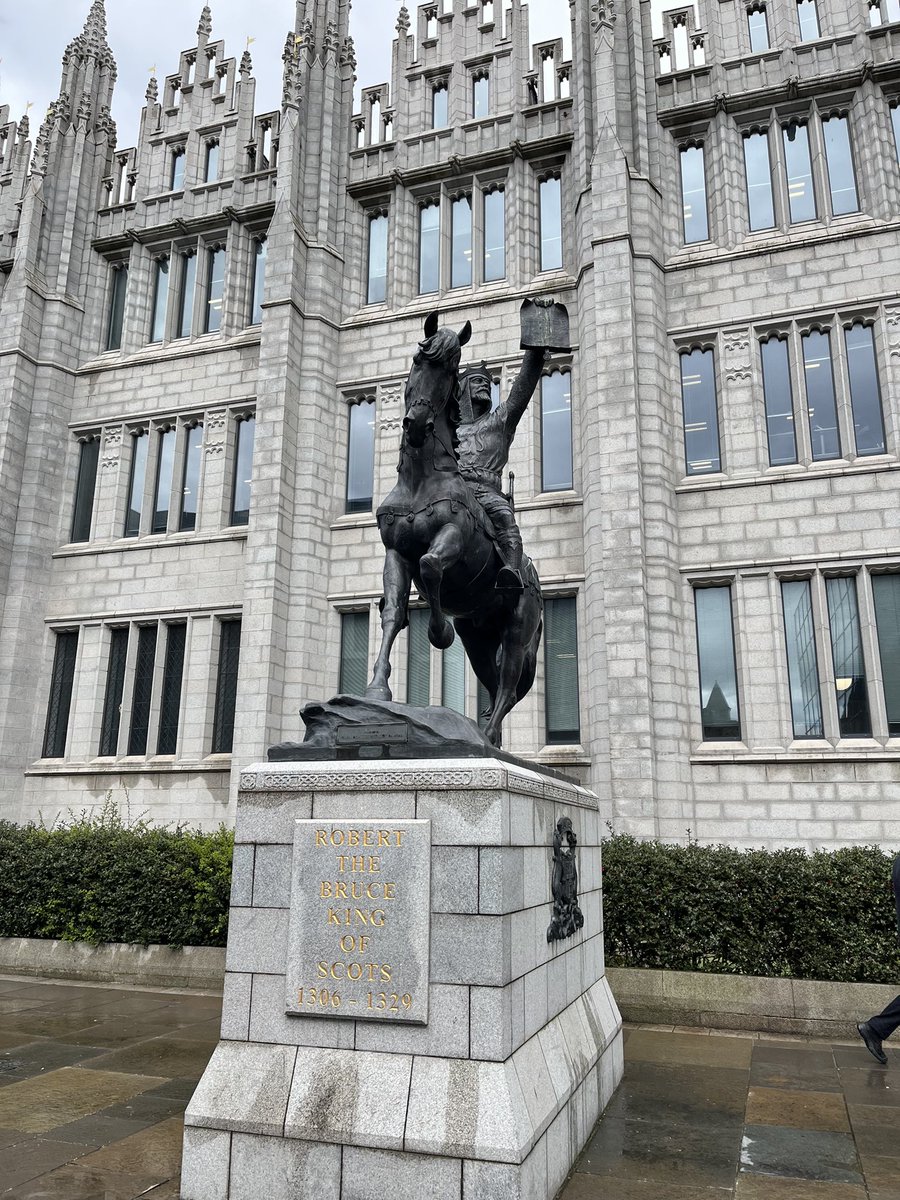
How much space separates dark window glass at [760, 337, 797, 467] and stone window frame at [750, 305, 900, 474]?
0.12 metres

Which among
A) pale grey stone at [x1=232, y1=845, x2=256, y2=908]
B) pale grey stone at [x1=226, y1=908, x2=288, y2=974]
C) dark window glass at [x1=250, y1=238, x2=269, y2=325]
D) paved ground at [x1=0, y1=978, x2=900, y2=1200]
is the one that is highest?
dark window glass at [x1=250, y1=238, x2=269, y2=325]

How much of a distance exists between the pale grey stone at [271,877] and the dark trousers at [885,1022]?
5.95 m

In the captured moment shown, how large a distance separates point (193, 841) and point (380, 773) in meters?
8.49

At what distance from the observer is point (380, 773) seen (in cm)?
512

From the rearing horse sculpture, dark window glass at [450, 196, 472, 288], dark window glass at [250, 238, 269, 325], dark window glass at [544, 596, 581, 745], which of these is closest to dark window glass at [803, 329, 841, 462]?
dark window glass at [544, 596, 581, 745]

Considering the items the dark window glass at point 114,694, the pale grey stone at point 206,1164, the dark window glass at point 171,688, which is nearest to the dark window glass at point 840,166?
the dark window glass at point 171,688

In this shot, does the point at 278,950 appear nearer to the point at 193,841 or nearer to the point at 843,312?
the point at 193,841

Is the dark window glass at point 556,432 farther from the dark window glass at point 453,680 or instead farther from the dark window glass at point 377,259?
the dark window glass at point 377,259

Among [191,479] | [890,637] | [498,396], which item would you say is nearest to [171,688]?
[191,479]

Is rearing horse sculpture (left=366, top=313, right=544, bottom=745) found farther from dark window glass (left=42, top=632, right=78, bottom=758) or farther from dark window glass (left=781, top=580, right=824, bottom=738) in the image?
dark window glass (left=42, top=632, right=78, bottom=758)

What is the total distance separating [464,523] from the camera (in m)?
6.51

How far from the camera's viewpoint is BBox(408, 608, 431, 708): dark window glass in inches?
758

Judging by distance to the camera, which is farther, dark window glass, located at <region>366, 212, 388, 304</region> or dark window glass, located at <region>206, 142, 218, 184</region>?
dark window glass, located at <region>206, 142, 218, 184</region>

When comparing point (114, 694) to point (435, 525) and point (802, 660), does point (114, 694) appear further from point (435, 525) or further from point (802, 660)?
point (435, 525)
